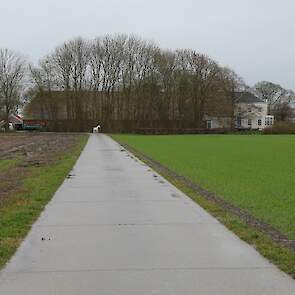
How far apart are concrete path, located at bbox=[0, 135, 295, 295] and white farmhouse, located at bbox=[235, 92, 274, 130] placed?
335 feet

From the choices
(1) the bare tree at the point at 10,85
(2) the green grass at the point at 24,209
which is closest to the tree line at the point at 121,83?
(1) the bare tree at the point at 10,85

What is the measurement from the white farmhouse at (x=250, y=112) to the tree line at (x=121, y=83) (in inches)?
495

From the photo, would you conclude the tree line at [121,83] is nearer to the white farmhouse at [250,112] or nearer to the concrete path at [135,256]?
the white farmhouse at [250,112]

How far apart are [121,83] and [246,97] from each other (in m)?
35.1

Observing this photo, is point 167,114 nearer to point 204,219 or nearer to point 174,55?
point 174,55

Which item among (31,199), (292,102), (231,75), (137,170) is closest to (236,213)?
(31,199)

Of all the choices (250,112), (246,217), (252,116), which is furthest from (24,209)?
(252,116)

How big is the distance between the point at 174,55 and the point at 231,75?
1335cm

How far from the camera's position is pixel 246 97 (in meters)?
121

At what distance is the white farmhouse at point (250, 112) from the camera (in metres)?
112

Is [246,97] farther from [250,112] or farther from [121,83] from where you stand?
[121,83]

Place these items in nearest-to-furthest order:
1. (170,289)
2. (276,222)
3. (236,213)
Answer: (170,289)
(276,222)
(236,213)

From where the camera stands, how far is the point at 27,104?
10050 cm

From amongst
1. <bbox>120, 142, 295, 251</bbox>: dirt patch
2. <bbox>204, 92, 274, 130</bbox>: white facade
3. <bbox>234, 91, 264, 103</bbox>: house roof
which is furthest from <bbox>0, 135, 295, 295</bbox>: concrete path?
<bbox>234, 91, 264, 103</bbox>: house roof
